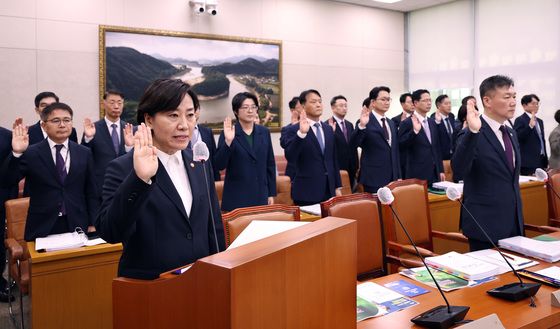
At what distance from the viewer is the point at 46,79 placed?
6.23 meters

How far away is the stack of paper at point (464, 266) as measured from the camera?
1.99m

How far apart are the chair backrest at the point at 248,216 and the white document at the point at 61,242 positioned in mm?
1014

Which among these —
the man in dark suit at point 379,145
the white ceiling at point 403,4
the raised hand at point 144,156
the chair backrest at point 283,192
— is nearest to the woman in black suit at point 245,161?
the chair backrest at point 283,192

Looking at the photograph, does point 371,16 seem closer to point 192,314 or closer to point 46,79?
point 46,79

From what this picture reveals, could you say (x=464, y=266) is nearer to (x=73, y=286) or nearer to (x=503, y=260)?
(x=503, y=260)

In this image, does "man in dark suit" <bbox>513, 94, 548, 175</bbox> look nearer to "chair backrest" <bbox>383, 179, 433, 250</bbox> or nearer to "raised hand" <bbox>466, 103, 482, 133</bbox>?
"chair backrest" <bbox>383, 179, 433, 250</bbox>

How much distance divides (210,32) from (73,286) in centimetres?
550

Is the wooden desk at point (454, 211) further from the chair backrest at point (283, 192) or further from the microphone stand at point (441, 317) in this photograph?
the microphone stand at point (441, 317)

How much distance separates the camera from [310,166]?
4461 millimetres

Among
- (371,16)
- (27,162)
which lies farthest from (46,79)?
(371,16)

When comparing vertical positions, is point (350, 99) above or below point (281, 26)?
below

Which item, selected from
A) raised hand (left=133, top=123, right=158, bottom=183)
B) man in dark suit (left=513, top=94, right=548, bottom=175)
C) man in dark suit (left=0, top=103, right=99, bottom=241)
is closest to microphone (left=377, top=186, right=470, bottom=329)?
raised hand (left=133, top=123, right=158, bottom=183)

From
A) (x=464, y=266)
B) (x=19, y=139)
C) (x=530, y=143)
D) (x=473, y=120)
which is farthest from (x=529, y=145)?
(x=19, y=139)

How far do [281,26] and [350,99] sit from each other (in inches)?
76.3
